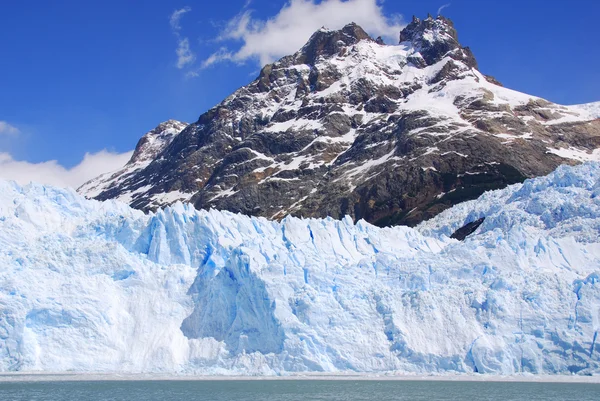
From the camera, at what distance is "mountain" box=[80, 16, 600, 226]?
12975 centimetres

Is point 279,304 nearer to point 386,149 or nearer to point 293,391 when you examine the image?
point 293,391

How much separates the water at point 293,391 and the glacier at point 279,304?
111 cm

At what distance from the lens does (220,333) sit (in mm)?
47000

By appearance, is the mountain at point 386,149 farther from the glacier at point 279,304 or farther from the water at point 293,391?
the water at point 293,391

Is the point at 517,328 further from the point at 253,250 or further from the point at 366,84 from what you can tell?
the point at 366,84

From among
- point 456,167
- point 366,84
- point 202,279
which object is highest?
point 366,84

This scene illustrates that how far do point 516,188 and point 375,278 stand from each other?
29.5m

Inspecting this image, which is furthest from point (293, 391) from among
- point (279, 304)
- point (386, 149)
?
point (386, 149)

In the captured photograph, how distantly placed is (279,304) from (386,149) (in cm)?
10868

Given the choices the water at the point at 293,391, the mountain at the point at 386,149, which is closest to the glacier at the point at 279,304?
the water at the point at 293,391

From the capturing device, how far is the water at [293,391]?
37125 mm

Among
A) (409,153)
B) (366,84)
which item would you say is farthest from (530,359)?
(366,84)

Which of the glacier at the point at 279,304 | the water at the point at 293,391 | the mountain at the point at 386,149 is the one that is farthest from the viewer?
the mountain at the point at 386,149

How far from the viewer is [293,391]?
4016 centimetres
